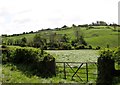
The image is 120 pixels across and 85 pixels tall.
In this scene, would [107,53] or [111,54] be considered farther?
[107,53]

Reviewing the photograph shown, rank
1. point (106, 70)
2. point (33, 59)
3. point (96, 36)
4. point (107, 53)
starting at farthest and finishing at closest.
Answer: point (96, 36) → point (33, 59) → point (107, 53) → point (106, 70)

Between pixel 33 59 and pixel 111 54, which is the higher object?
pixel 111 54

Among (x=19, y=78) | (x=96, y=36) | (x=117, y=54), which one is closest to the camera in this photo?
(x=117, y=54)

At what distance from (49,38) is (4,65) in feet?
268

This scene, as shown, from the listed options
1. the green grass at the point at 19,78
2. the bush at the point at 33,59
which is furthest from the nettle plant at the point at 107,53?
the bush at the point at 33,59

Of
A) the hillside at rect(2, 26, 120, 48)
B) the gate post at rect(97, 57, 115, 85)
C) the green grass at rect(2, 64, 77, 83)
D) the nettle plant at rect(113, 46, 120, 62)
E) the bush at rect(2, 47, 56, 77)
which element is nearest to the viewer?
the nettle plant at rect(113, 46, 120, 62)

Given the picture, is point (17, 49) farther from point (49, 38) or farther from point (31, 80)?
point (49, 38)

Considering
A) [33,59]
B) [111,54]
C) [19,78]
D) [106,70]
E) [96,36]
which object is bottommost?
[96,36]

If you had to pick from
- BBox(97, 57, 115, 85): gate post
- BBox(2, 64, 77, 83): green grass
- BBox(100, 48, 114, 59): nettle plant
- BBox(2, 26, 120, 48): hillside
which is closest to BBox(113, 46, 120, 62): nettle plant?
BBox(100, 48, 114, 59): nettle plant

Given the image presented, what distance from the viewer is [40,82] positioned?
2291 centimetres

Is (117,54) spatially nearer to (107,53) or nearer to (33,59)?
(107,53)

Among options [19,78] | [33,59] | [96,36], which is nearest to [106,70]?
[19,78]

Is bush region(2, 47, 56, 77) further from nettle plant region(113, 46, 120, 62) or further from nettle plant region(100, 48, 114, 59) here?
nettle plant region(113, 46, 120, 62)

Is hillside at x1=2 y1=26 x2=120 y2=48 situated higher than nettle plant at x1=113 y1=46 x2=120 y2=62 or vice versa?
nettle plant at x1=113 y1=46 x2=120 y2=62
